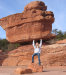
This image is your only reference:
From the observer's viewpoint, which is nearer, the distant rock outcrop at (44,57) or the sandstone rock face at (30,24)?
the distant rock outcrop at (44,57)

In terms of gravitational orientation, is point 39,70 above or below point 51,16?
below

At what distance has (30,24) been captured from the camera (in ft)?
65.8

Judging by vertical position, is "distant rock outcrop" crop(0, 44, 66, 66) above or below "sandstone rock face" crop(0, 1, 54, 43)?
below

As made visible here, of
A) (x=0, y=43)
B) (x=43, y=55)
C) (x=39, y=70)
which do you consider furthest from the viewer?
(x=0, y=43)

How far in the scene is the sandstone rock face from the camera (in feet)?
64.5

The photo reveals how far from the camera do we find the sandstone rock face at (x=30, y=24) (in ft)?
64.5

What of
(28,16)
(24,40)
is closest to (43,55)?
(24,40)

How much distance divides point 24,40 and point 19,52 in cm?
293

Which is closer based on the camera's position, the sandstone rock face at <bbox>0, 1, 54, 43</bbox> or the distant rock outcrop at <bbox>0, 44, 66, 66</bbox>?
the distant rock outcrop at <bbox>0, 44, 66, 66</bbox>

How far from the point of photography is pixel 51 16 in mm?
19734

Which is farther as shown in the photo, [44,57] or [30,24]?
[30,24]

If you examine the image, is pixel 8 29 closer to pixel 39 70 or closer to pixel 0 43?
pixel 39 70

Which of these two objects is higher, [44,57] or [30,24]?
[30,24]

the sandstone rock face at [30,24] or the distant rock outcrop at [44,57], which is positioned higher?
the sandstone rock face at [30,24]
